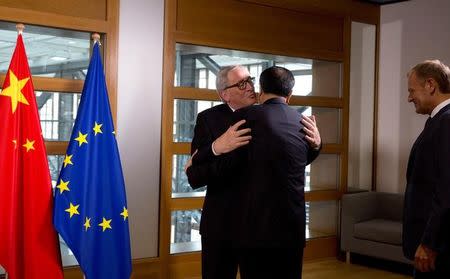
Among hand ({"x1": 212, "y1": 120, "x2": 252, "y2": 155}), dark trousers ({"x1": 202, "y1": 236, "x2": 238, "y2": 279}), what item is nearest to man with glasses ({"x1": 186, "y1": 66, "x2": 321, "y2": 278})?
dark trousers ({"x1": 202, "y1": 236, "x2": 238, "y2": 279})

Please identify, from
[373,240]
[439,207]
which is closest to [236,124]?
[439,207]

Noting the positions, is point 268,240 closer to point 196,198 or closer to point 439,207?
point 439,207

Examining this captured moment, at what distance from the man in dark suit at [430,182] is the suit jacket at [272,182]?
0.45m

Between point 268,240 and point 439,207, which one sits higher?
point 439,207

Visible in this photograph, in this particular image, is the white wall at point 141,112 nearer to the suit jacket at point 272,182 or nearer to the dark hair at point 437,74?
the suit jacket at point 272,182

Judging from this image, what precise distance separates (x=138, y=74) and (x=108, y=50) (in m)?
0.30

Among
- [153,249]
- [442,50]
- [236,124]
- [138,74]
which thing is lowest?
[153,249]

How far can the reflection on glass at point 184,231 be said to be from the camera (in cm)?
465

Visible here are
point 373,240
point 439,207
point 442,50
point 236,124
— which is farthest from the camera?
point 442,50

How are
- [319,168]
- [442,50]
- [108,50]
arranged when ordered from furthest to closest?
1. [319,168]
2. [442,50]
3. [108,50]

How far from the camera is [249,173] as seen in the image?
2316 millimetres

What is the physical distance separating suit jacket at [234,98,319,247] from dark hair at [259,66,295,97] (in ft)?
0.25

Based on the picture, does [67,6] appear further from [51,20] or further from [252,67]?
[252,67]

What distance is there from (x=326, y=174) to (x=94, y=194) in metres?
2.80
